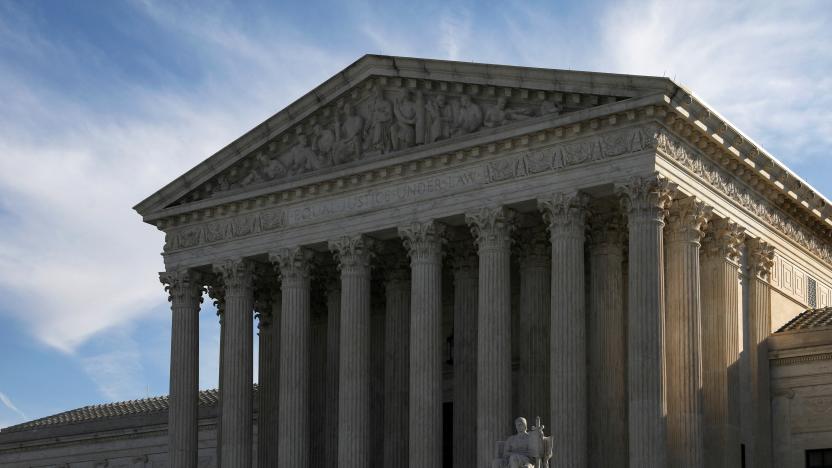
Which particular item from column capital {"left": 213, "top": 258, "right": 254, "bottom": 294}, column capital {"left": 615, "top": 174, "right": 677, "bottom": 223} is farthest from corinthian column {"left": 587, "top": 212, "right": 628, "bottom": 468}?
column capital {"left": 213, "top": 258, "right": 254, "bottom": 294}

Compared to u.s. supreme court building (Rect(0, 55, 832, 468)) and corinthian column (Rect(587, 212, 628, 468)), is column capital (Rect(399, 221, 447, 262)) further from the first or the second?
corinthian column (Rect(587, 212, 628, 468))

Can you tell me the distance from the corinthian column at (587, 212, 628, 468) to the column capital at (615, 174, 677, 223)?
11.1 feet

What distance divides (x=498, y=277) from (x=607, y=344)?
3.81 meters

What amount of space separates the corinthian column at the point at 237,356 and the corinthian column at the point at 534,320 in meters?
9.95

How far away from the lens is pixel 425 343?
155 ft

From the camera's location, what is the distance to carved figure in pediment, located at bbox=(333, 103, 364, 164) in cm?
5041

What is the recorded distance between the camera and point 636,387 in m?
42.2

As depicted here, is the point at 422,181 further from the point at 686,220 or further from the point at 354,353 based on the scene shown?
the point at 686,220

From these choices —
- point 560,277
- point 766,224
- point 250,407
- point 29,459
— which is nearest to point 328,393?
point 250,407

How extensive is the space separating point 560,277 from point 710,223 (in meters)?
5.18

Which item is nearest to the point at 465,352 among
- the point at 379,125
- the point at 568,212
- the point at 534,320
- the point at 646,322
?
the point at 534,320

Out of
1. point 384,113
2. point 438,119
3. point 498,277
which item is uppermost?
point 384,113

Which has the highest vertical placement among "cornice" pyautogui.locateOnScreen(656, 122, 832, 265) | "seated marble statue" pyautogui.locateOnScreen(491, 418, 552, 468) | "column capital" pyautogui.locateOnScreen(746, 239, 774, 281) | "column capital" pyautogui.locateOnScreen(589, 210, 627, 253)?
"cornice" pyautogui.locateOnScreen(656, 122, 832, 265)

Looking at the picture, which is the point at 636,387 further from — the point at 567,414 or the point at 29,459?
the point at 29,459
